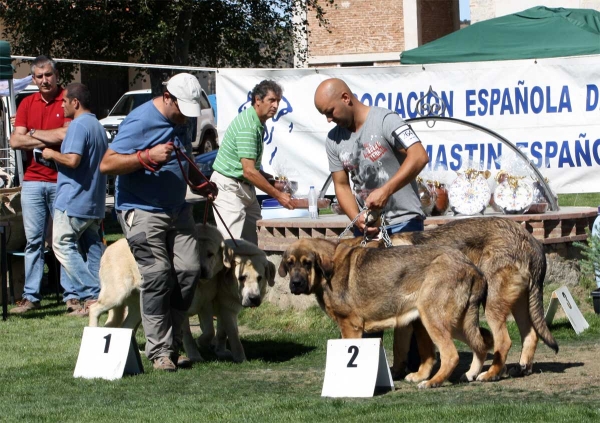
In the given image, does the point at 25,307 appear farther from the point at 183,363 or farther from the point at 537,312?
the point at 537,312

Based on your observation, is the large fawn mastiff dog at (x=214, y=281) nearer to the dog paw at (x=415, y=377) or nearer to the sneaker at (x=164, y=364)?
the sneaker at (x=164, y=364)

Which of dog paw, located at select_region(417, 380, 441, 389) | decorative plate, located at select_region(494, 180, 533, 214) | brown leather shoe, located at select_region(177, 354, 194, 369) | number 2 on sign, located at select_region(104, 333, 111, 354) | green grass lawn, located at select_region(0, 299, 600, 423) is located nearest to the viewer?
green grass lawn, located at select_region(0, 299, 600, 423)

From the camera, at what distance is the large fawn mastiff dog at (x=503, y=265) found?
6684mm

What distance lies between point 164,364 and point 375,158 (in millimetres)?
2245

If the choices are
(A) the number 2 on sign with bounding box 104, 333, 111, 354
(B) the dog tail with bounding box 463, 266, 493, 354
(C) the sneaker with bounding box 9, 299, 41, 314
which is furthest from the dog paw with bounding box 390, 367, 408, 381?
(C) the sneaker with bounding box 9, 299, 41, 314

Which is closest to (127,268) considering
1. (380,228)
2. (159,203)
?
(159,203)

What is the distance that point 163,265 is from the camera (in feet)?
23.5

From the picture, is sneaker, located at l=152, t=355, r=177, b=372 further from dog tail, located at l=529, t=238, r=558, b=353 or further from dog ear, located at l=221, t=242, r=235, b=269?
dog tail, located at l=529, t=238, r=558, b=353

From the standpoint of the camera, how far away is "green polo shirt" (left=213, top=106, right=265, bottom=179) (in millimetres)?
8281

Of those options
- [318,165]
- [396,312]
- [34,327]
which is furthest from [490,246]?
[318,165]

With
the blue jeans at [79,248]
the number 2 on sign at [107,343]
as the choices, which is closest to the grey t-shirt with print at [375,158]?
the number 2 on sign at [107,343]

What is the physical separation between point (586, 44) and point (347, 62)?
24.6 m

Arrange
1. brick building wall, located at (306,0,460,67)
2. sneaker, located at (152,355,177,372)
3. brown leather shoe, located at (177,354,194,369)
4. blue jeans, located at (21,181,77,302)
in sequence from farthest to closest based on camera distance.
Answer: brick building wall, located at (306,0,460,67)
blue jeans, located at (21,181,77,302)
brown leather shoe, located at (177,354,194,369)
sneaker, located at (152,355,177,372)

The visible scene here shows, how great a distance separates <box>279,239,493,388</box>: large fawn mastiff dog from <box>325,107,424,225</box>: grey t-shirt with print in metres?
0.38
